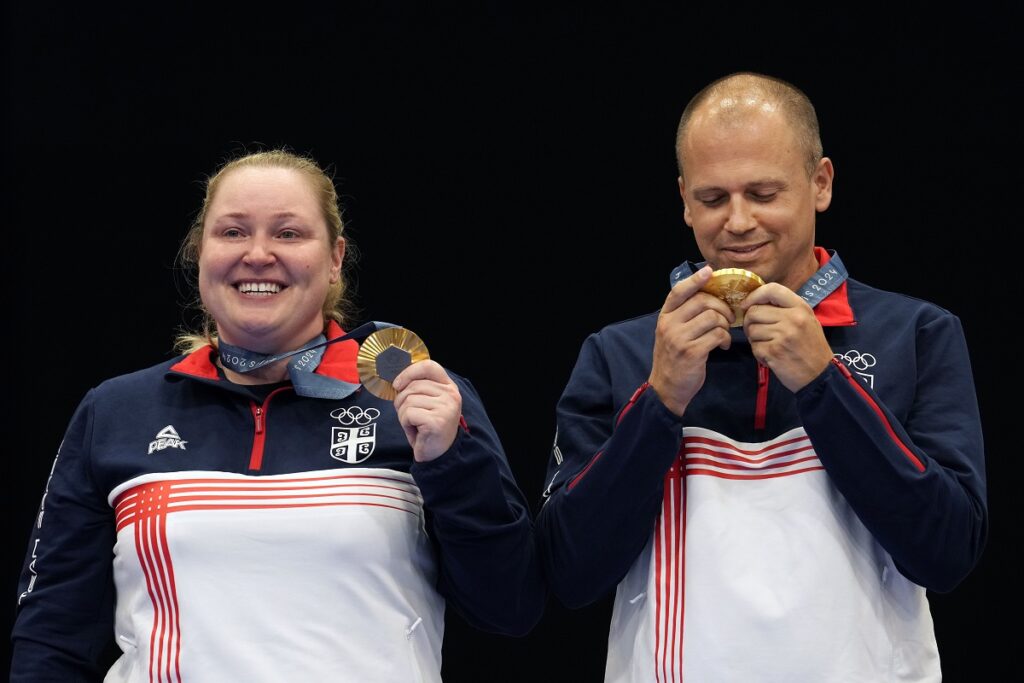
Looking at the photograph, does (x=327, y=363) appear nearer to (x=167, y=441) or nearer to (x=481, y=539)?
(x=167, y=441)

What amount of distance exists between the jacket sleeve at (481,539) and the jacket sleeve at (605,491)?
0.05 m

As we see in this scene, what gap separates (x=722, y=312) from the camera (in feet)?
6.95

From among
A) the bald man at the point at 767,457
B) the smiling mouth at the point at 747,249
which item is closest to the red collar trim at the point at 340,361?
the bald man at the point at 767,457

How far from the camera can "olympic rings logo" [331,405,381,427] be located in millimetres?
2338

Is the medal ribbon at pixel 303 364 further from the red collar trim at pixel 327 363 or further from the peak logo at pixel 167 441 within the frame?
the peak logo at pixel 167 441

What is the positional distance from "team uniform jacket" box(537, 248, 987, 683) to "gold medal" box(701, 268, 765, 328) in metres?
0.16

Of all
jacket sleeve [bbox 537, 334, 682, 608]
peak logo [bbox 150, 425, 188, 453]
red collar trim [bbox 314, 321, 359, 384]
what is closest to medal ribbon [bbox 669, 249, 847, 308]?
jacket sleeve [bbox 537, 334, 682, 608]

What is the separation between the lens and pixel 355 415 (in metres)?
2.35

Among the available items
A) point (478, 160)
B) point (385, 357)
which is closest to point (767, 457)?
point (385, 357)

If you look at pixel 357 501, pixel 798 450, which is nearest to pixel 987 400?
pixel 798 450

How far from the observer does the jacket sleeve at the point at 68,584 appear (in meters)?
2.28

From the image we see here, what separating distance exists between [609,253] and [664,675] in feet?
5.83

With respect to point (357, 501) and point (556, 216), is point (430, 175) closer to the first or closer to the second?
point (556, 216)

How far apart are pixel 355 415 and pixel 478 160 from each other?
62.8 inches
